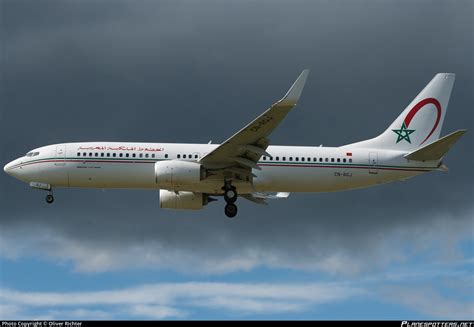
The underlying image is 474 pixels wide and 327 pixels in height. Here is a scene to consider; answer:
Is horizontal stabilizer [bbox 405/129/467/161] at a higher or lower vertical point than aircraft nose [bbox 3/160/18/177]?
lower

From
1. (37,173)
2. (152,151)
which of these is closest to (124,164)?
(152,151)

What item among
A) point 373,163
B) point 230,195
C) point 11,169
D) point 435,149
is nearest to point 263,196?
point 230,195

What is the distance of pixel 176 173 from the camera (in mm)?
54812

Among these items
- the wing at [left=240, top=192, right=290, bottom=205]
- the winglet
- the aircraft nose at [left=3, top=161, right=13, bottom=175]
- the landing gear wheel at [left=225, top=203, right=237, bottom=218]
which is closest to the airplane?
the landing gear wheel at [left=225, top=203, right=237, bottom=218]

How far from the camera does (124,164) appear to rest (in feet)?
184

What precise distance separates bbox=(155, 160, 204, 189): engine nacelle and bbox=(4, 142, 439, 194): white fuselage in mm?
708

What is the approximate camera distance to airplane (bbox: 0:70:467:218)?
5538cm

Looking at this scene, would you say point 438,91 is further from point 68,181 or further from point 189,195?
point 68,181

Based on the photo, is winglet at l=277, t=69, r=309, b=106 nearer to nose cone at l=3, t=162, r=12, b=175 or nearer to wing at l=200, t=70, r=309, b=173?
wing at l=200, t=70, r=309, b=173

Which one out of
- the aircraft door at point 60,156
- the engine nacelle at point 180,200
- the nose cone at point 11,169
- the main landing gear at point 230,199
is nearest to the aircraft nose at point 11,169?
the nose cone at point 11,169

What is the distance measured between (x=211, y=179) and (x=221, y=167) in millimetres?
975

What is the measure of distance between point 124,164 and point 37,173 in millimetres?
5559

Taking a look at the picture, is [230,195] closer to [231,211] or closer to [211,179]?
[231,211]

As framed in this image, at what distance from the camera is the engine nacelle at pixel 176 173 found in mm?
54656
